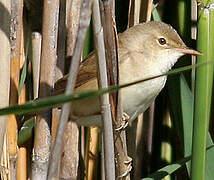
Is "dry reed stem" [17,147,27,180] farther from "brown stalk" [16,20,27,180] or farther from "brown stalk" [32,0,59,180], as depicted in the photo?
"brown stalk" [32,0,59,180]

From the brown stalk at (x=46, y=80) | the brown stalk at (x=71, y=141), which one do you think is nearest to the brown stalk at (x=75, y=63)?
the brown stalk at (x=46, y=80)

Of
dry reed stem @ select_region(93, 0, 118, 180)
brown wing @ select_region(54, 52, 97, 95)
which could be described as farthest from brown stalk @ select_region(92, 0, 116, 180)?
brown wing @ select_region(54, 52, 97, 95)

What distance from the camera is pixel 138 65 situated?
1705 millimetres

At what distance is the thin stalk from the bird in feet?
0.92

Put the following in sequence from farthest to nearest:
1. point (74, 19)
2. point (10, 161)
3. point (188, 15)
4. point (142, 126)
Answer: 1. point (142, 126)
2. point (188, 15)
3. point (74, 19)
4. point (10, 161)

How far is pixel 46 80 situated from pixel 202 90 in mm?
418

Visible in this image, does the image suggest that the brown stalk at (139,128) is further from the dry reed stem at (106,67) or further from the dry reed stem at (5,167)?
the dry reed stem at (106,67)

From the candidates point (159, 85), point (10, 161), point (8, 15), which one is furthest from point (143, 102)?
point (8, 15)

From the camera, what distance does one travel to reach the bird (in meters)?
1.68

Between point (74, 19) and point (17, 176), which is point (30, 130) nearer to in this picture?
point (17, 176)

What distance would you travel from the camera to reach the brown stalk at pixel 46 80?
4.14ft

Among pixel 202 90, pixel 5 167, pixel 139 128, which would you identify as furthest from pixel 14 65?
pixel 139 128

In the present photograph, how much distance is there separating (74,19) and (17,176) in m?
0.54

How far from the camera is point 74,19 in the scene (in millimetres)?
1680
